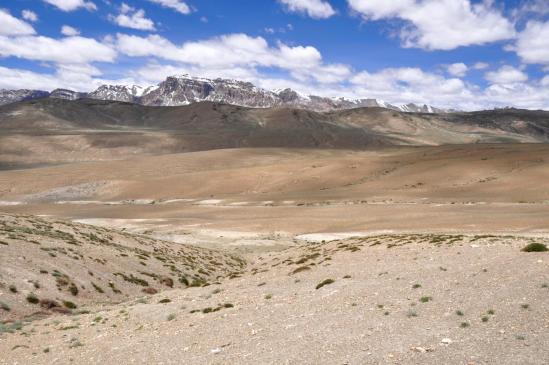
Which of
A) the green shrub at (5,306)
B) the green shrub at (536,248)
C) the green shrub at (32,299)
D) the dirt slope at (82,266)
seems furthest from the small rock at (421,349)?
the green shrub at (32,299)

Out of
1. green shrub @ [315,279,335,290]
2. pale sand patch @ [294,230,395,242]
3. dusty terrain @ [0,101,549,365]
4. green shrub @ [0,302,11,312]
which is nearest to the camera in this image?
dusty terrain @ [0,101,549,365]

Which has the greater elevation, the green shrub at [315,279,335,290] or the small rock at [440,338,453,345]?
the small rock at [440,338,453,345]

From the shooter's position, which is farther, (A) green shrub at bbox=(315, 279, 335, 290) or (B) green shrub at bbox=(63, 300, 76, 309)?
Result: (B) green shrub at bbox=(63, 300, 76, 309)

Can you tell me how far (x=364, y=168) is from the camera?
103562mm

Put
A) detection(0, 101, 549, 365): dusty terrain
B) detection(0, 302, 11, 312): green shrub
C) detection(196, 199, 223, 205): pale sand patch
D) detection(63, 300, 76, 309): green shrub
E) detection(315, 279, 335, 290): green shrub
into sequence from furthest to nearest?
detection(196, 199, 223, 205): pale sand patch → detection(63, 300, 76, 309): green shrub → detection(315, 279, 335, 290): green shrub → detection(0, 302, 11, 312): green shrub → detection(0, 101, 549, 365): dusty terrain

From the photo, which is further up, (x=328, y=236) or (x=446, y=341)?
(x=446, y=341)

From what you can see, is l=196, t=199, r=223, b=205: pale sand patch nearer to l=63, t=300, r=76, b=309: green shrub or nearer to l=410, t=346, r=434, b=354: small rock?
l=63, t=300, r=76, b=309: green shrub

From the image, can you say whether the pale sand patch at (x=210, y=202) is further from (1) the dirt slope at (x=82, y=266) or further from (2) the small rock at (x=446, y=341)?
(2) the small rock at (x=446, y=341)

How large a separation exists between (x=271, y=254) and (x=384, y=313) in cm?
2481

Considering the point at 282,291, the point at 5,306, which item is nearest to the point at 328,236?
the point at 282,291

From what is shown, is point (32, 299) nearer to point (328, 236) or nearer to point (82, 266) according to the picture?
point (82, 266)

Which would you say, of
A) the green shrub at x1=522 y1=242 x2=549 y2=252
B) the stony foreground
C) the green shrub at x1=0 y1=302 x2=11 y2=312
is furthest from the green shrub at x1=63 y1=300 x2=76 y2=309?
the green shrub at x1=522 y1=242 x2=549 y2=252

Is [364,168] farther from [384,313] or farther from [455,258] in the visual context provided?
[384,313]

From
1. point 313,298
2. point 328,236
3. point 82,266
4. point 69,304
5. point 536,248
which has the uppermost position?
point 536,248
